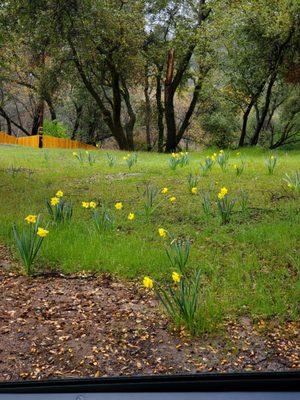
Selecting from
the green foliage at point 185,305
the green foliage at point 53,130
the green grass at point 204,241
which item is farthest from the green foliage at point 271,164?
the green foliage at point 53,130

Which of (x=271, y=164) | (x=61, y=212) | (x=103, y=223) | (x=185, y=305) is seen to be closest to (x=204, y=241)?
(x=103, y=223)

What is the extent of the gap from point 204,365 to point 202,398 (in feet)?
5.55

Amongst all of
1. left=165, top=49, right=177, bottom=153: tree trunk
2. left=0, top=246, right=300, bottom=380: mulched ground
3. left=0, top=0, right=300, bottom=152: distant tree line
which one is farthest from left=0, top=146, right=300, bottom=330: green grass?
left=165, top=49, right=177, bottom=153: tree trunk

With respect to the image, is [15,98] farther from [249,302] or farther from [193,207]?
[249,302]

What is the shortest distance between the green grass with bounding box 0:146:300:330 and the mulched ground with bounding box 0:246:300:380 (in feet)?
0.56

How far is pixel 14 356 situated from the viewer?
233cm

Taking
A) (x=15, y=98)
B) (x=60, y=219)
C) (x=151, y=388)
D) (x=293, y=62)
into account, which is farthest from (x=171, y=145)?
(x=151, y=388)

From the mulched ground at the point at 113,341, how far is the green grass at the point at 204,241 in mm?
171

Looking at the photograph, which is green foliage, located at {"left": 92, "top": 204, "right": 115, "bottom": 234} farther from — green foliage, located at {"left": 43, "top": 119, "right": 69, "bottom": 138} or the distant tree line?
green foliage, located at {"left": 43, "top": 119, "right": 69, "bottom": 138}

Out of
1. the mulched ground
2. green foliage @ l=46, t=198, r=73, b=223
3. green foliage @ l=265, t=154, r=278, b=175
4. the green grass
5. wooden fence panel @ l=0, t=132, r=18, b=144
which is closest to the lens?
the mulched ground

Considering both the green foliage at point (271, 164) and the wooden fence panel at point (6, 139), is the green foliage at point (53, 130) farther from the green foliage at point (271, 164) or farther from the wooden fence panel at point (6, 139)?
the green foliage at point (271, 164)

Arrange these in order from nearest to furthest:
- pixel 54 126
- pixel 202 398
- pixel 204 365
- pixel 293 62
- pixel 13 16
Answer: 1. pixel 202 398
2. pixel 204 365
3. pixel 13 16
4. pixel 293 62
5. pixel 54 126

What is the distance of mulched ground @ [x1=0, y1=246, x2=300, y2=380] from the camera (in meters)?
2.21

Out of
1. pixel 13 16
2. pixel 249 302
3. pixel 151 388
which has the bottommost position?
pixel 249 302
